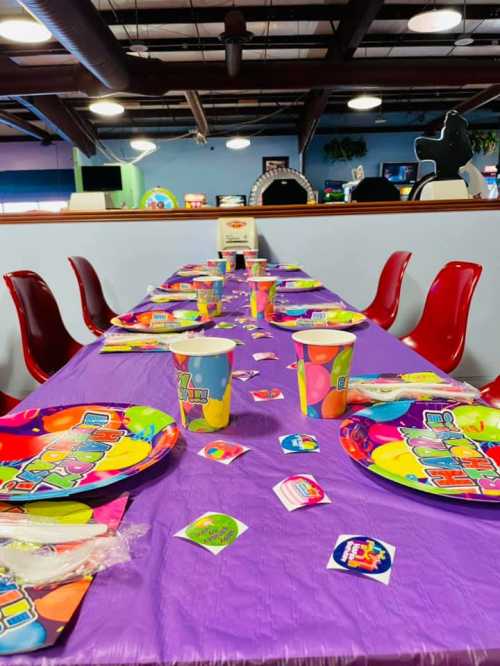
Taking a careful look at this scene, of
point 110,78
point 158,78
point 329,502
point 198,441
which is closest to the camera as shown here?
point 329,502

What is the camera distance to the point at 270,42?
629 cm

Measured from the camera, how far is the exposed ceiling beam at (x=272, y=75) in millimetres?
6090

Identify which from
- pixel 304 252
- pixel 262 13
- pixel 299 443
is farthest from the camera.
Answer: pixel 262 13

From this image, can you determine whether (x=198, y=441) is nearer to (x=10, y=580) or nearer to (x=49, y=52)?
(x=10, y=580)

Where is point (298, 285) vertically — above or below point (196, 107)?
below

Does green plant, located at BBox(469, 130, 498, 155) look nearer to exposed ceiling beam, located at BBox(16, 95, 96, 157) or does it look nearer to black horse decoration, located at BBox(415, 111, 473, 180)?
exposed ceiling beam, located at BBox(16, 95, 96, 157)

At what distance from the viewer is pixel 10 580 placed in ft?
1.16

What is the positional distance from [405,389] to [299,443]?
23 cm

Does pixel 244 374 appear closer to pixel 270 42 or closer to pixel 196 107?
pixel 270 42

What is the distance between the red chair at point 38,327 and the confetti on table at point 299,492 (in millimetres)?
1331

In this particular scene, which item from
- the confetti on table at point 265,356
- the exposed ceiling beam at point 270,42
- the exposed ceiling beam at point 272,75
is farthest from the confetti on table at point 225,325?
the exposed ceiling beam at point 270,42

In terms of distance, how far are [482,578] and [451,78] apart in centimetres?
721

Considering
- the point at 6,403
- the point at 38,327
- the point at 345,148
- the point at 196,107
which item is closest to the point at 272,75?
the point at 196,107

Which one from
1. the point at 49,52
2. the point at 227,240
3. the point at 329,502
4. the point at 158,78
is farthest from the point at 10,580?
the point at 49,52
